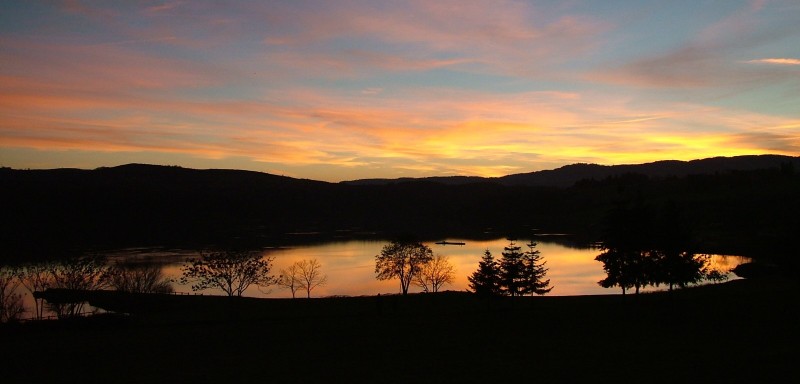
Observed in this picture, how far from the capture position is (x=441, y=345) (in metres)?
34.9

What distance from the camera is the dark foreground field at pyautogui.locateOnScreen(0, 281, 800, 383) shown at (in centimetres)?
2684

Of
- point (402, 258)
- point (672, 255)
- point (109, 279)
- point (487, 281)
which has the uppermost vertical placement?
point (672, 255)

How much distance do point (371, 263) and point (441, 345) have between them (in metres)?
79.6

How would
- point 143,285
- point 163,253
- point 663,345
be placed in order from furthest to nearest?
1. point 163,253
2. point 143,285
3. point 663,345

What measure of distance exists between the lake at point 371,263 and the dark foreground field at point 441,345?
33.6 m

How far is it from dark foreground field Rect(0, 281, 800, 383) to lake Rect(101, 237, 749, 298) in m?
33.6

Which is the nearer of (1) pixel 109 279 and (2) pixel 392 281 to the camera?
(1) pixel 109 279

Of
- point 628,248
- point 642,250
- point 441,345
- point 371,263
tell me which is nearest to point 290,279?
point 371,263

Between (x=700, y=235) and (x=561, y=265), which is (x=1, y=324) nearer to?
(x=561, y=265)

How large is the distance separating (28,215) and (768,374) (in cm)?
19036

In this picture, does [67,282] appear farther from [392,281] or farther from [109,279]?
[392,281]

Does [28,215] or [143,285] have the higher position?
[28,215]

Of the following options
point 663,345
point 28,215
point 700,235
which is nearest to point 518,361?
point 663,345

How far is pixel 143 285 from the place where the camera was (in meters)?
78.6
